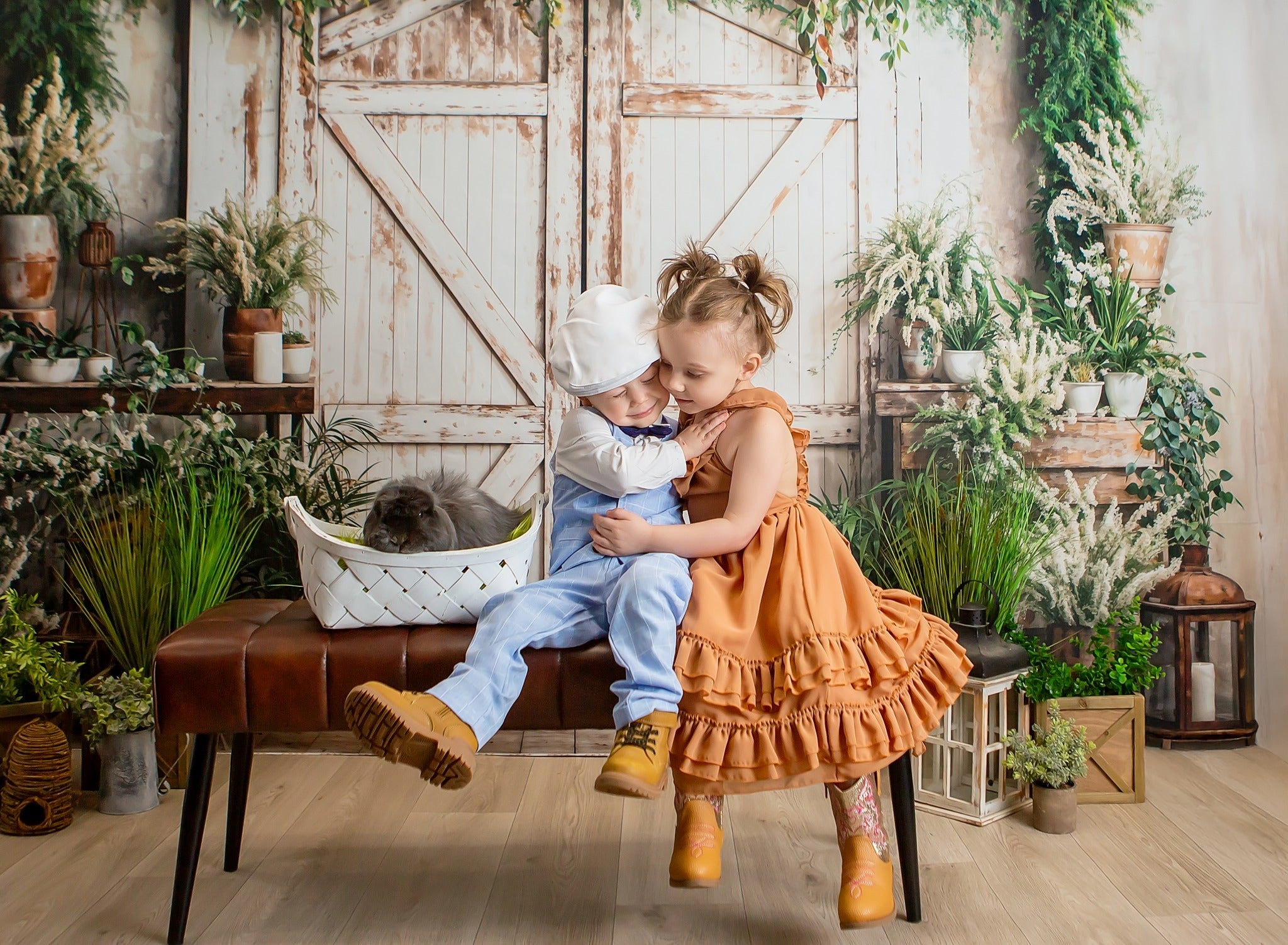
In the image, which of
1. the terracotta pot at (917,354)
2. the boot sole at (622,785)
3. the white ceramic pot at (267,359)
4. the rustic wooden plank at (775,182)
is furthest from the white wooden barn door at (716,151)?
the boot sole at (622,785)

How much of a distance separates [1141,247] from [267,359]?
291 cm

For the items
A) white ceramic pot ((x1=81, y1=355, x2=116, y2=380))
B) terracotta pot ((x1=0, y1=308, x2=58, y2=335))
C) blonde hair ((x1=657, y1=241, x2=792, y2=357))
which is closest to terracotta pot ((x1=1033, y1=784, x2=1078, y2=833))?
blonde hair ((x1=657, y1=241, x2=792, y2=357))

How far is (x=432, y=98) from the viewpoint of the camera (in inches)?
136

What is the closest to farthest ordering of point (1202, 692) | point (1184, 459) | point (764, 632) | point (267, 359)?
point (764, 632) < point (1202, 692) < point (267, 359) < point (1184, 459)

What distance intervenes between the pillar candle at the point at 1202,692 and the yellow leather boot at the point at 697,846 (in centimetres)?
203

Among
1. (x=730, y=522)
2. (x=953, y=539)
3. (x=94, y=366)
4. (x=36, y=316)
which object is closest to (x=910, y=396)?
(x=953, y=539)

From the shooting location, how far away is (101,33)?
11.2 feet

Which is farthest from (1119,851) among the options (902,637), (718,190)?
(718,190)

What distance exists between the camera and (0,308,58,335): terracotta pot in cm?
327

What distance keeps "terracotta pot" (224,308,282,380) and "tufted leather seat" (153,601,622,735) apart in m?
1.61

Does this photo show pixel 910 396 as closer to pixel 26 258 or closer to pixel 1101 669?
pixel 1101 669

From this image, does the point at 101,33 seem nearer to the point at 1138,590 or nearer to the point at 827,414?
the point at 827,414

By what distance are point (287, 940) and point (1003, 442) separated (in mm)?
2601

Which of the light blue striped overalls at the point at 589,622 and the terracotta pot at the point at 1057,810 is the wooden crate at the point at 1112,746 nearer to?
the terracotta pot at the point at 1057,810
